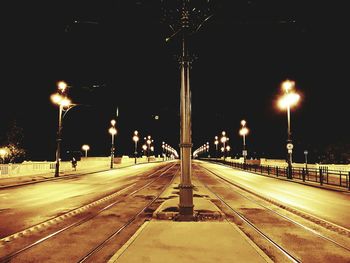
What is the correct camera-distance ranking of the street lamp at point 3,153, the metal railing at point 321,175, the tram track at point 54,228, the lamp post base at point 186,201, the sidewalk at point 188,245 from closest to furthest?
the sidewalk at point 188,245, the tram track at point 54,228, the lamp post base at point 186,201, the metal railing at point 321,175, the street lamp at point 3,153

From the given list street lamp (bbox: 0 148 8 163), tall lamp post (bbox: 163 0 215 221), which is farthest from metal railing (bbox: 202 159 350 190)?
street lamp (bbox: 0 148 8 163)

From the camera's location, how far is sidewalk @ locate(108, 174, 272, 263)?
5.79 m

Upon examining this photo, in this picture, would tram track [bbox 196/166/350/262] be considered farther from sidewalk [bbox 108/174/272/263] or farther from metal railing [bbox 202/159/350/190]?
metal railing [bbox 202/159/350/190]

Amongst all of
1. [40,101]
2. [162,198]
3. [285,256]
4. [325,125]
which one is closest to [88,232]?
[285,256]

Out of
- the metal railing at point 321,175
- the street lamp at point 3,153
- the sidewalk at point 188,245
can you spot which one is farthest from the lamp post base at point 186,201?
the street lamp at point 3,153

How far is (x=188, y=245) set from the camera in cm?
661

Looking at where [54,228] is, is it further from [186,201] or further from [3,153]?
[3,153]

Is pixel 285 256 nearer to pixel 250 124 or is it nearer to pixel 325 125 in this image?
pixel 325 125

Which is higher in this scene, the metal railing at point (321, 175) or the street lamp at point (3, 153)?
the street lamp at point (3, 153)

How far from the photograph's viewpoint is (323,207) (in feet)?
40.7

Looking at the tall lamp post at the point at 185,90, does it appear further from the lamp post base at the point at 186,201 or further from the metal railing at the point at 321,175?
the metal railing at the point at 321,175

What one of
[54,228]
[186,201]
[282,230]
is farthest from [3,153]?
[282,230]

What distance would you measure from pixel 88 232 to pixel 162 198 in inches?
264

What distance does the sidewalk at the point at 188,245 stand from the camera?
5785 millimetres
